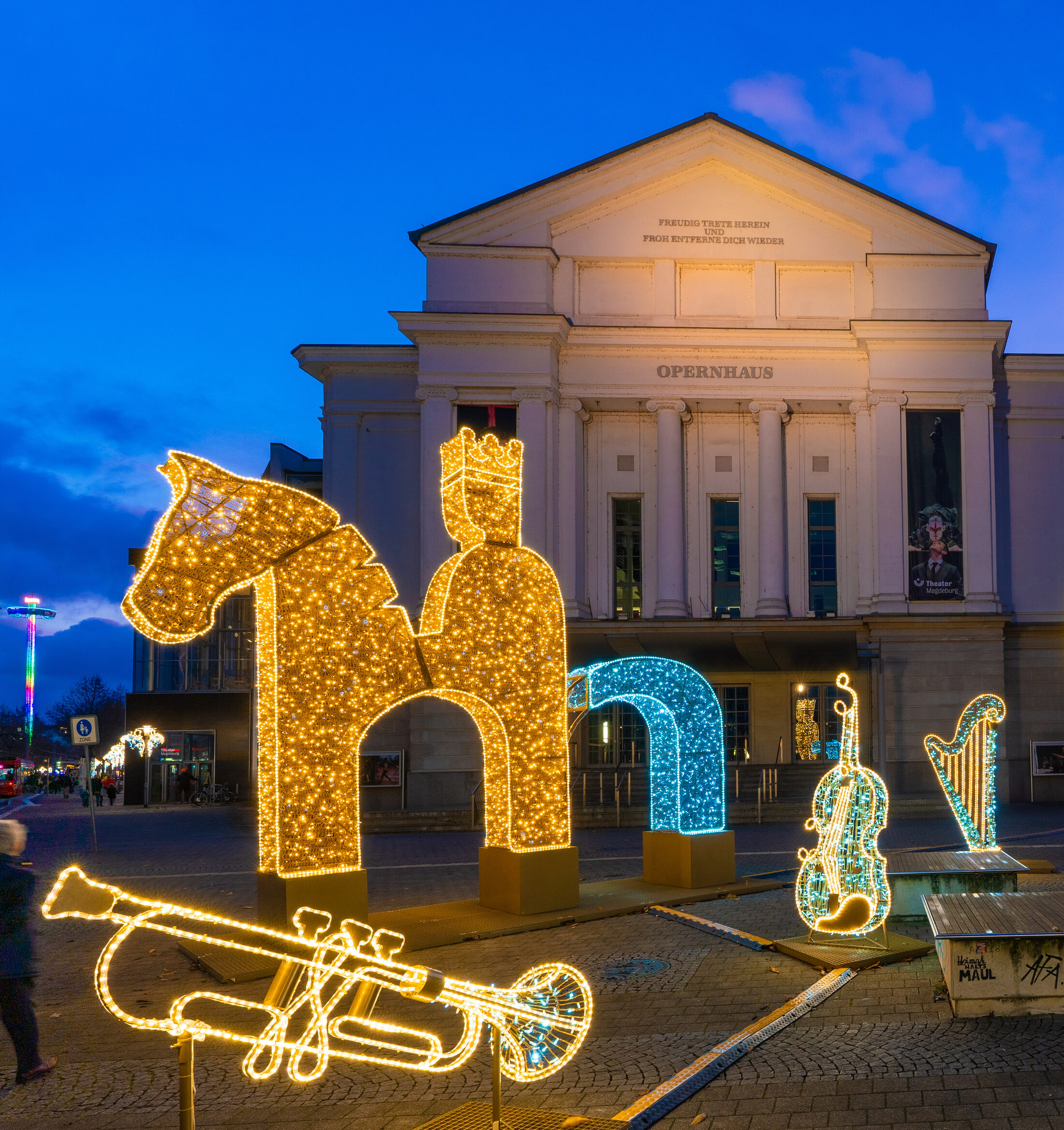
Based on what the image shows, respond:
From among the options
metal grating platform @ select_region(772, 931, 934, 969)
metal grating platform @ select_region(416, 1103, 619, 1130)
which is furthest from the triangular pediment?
metal grating platform @ select_region(416, 1103, 619, 1130)

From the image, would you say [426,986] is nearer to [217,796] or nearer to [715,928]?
[715,928]

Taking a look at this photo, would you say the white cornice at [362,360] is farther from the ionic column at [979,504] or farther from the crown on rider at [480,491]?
the crown on rider at [480,491]

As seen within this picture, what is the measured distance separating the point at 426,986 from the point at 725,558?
97.4 ft

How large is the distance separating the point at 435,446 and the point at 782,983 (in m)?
24.0

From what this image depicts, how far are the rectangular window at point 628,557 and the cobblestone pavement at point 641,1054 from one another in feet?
69.9

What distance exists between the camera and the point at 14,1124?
6594 mm

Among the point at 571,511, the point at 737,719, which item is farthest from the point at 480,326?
the point at 737,719

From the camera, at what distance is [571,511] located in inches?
1291

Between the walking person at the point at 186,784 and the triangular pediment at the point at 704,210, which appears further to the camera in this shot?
the walking person at the point at 186,784

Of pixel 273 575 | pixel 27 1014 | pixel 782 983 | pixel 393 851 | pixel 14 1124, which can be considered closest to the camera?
pixel 14 1124

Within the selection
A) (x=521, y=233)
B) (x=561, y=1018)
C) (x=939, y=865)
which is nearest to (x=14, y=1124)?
(x=561, y=1018)

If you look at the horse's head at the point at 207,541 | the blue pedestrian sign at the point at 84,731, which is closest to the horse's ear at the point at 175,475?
the horse's head at the point at 207,541

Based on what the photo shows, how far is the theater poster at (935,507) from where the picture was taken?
31766mm

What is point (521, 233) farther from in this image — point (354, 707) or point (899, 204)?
point (354, 707)
